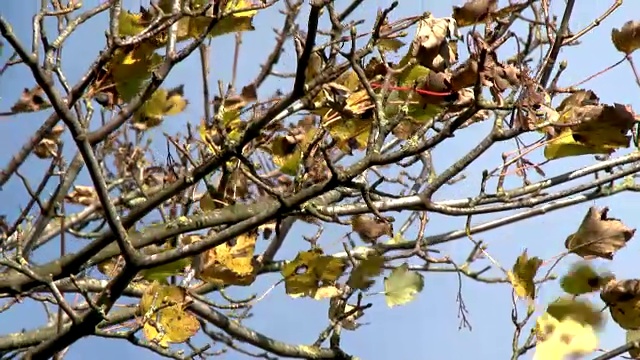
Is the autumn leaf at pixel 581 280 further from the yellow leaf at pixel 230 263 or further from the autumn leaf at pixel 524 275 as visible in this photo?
the yellow leaf at pixel 230 263

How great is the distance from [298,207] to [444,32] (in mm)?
518

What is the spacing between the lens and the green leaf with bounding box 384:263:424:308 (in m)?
1.93

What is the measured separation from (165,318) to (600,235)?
3.52 feet

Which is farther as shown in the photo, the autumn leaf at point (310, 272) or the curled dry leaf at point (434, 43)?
the autumn leaf at point (310, 272)

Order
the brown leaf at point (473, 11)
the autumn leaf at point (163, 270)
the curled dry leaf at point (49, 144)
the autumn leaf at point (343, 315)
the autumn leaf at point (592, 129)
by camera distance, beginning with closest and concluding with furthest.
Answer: the autumn leaf at point (592, 129)
the brown leaf at point (473, 11)
the autumn leaf at point (163, 270)
the autumn leaf at point (343, 315)
the curled dry leaf at point (49, 144)

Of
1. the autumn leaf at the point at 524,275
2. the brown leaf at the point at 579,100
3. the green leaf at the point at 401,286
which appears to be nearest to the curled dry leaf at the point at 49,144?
the green leaf at the point at 401,286

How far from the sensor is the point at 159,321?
1.81 metres

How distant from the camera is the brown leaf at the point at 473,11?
169cm

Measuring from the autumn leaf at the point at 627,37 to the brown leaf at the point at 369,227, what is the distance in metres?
0.80

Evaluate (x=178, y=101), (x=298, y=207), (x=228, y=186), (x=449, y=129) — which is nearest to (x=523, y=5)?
(x=449, y=129)

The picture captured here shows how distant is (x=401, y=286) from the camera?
1.94 meters

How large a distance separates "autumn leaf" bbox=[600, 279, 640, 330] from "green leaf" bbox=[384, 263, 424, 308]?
1.52 ft

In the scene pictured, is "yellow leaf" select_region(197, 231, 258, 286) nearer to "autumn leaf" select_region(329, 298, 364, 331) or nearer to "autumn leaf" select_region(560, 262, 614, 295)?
"autumn leaf" select_region(329, 298, 364, 331)

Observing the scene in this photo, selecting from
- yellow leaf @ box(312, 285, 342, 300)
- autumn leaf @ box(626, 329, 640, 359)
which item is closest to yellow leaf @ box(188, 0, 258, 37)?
yellow leaf @ box(312, 285, 342, 300)
